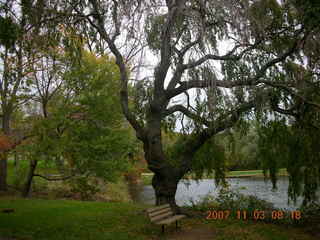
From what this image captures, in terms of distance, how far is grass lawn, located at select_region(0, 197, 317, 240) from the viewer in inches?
216

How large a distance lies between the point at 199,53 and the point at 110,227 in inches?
166

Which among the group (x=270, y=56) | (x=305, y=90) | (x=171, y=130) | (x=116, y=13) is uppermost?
(x=116, y=13)

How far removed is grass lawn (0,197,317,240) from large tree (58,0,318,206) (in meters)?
0.95

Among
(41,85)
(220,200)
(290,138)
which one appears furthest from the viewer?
(41,85)

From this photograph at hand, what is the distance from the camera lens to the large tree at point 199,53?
5.38 metres

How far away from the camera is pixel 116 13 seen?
651 centimetres

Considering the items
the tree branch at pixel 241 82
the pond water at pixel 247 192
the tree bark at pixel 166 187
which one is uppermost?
the tree branch at pixel 241 82

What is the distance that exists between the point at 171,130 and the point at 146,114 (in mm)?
1303

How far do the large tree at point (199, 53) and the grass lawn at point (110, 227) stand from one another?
0.95 metres

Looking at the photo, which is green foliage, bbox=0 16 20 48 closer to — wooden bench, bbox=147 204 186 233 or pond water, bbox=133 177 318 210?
wooden bench, bbox=147 204 186 233

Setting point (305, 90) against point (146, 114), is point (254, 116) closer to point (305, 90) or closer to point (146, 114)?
point (305, 90)

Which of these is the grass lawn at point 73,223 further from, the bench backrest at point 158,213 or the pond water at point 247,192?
the pond water at point 247,192

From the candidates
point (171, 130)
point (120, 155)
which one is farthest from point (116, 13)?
point (120, 155)
